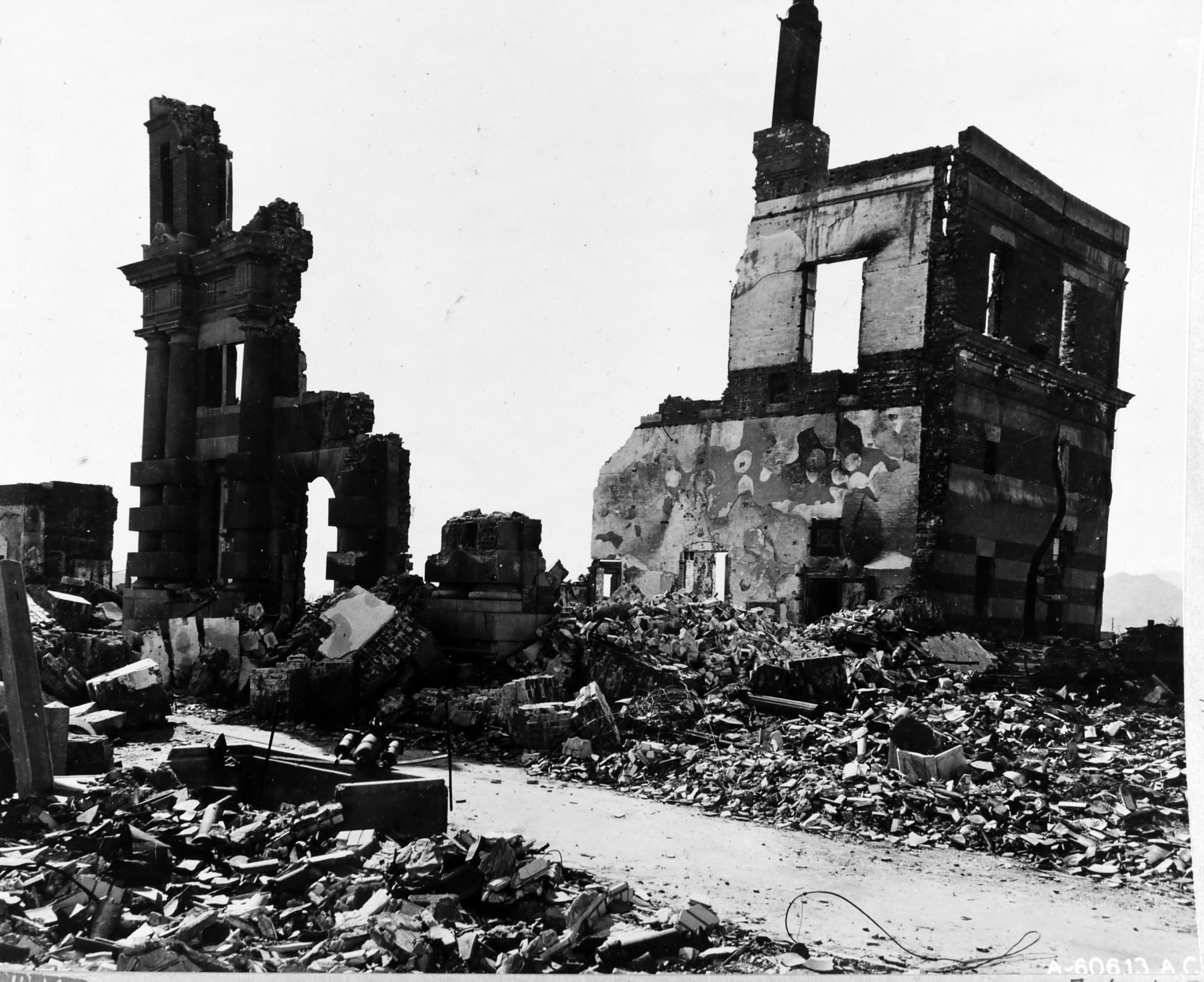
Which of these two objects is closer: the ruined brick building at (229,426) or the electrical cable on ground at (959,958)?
the electrical cable on ground at (959,958)

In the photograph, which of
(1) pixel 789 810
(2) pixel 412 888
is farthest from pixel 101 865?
(1) pixel 789 810

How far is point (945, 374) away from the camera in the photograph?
55.2 feet

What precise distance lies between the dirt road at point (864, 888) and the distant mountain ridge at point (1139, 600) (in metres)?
3.61

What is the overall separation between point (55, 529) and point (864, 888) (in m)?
16.2

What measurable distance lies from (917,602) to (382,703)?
369 inches

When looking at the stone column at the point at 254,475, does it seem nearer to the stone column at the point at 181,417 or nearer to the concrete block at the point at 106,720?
the stone column at the point at 181,417

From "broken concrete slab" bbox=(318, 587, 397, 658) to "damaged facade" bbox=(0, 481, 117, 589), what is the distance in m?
8.31

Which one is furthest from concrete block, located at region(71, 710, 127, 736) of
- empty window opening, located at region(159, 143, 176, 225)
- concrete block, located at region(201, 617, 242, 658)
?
empty window opening, located at region(159, 143, 176, 225)

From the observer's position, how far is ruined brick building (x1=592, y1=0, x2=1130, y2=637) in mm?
16969

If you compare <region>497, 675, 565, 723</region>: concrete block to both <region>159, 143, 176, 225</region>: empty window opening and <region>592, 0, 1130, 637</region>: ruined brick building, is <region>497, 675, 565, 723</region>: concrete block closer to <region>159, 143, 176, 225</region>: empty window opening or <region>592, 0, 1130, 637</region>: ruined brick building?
<region>592, 0, 1130, 637</region>: ruined brick building

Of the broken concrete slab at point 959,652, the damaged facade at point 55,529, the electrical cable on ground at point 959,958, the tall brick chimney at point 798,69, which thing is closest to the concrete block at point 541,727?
the electrical cable on ground at point 959,958

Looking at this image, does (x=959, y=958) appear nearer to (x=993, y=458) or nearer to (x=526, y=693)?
(x=526, y=693)

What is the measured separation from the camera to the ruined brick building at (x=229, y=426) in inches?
536

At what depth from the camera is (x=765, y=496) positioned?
1881 centimetres
